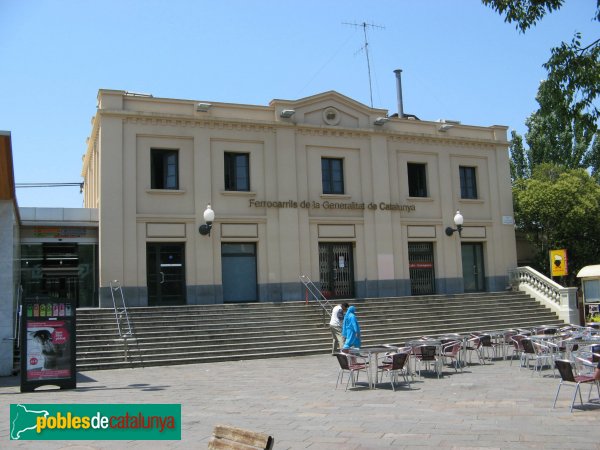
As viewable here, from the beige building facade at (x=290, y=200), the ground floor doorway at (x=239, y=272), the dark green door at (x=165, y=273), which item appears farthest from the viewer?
the ground floor doorway at (x=239, y=272)

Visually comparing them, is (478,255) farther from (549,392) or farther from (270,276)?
(549,392)

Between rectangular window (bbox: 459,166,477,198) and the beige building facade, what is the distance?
0.17ft

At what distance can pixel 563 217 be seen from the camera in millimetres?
29188

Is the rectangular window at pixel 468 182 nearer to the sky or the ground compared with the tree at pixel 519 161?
nearer to the ground

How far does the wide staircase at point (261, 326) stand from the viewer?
59.1 feet

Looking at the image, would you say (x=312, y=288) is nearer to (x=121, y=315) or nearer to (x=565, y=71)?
(x=121, y=315)

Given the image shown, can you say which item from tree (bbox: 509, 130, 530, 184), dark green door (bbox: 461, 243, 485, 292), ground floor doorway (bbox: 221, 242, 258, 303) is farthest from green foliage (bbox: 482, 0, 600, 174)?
tree (bbox: 509, 130, 530, 184)

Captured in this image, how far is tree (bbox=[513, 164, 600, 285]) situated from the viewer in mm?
29141

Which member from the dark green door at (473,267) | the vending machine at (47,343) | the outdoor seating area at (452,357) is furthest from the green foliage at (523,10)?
the dark green door at (473,267)

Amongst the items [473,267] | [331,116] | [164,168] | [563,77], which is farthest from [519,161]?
[563,77]

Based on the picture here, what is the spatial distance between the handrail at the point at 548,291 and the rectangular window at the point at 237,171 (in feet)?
40.8

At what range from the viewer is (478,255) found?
2831cm

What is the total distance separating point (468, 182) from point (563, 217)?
4.71 m

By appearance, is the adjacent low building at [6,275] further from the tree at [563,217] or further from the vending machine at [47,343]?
the tree at [563,217]
